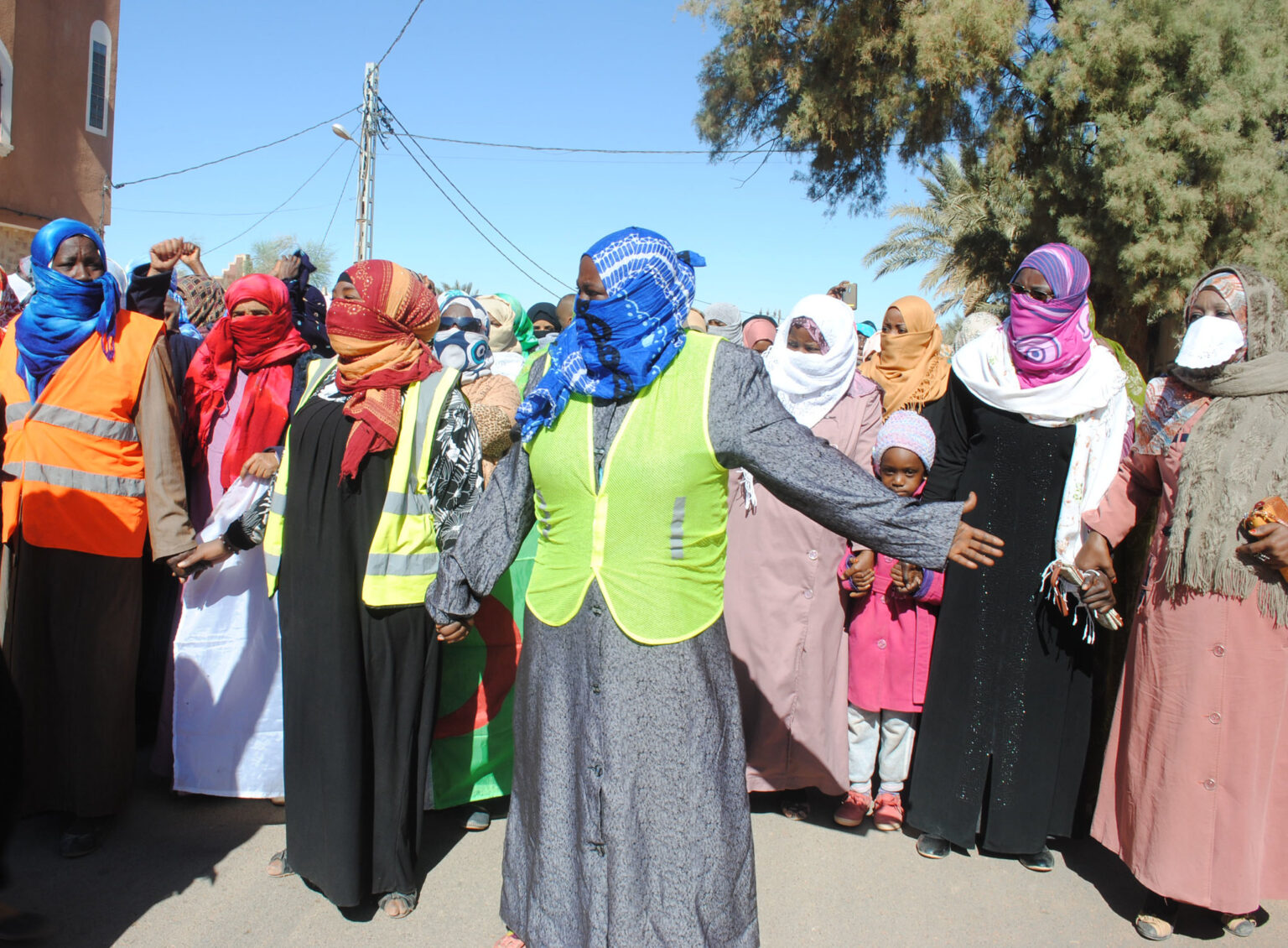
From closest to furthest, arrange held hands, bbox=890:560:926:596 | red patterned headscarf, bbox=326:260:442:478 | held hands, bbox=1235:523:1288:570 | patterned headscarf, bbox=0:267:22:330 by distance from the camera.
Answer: held hands, bbox=1235:523:1288:570
red patterned headscarf, bbox=326:260:442:478
held hands, bbox=890:560:926:596
patterned headscarf, bbox=0:267:22:330

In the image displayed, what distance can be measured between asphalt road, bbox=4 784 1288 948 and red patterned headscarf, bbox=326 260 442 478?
153 centimetres

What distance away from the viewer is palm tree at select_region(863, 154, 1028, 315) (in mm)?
14359

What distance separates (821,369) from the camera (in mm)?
3787

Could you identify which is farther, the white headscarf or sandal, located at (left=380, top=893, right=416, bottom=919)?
the white headscarf

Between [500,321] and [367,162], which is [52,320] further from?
[367,162]

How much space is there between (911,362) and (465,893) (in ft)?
9.61

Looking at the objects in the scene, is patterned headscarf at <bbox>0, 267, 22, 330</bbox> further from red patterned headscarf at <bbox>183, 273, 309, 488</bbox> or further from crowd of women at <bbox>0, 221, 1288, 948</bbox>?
red patterned headscarf at <bbox>183, 273, 309, 488</bbox>

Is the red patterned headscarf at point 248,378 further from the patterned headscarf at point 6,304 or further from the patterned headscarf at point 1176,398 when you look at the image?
the patterned headscarf at point 1176,398

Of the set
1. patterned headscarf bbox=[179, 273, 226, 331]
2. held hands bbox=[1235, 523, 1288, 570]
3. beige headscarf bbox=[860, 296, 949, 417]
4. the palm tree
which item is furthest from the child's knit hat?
the palm tree

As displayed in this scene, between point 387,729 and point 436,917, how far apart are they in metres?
0.67

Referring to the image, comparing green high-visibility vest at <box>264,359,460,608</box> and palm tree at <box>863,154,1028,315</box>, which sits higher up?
palm tree at <box>863,154,1028,315</box>

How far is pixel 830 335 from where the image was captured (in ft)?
12.4

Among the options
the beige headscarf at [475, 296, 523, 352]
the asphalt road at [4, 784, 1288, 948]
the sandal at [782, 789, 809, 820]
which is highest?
the beige headscarf at [475, 296, 523, 352]

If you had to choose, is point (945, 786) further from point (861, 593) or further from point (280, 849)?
point (280, 849)
